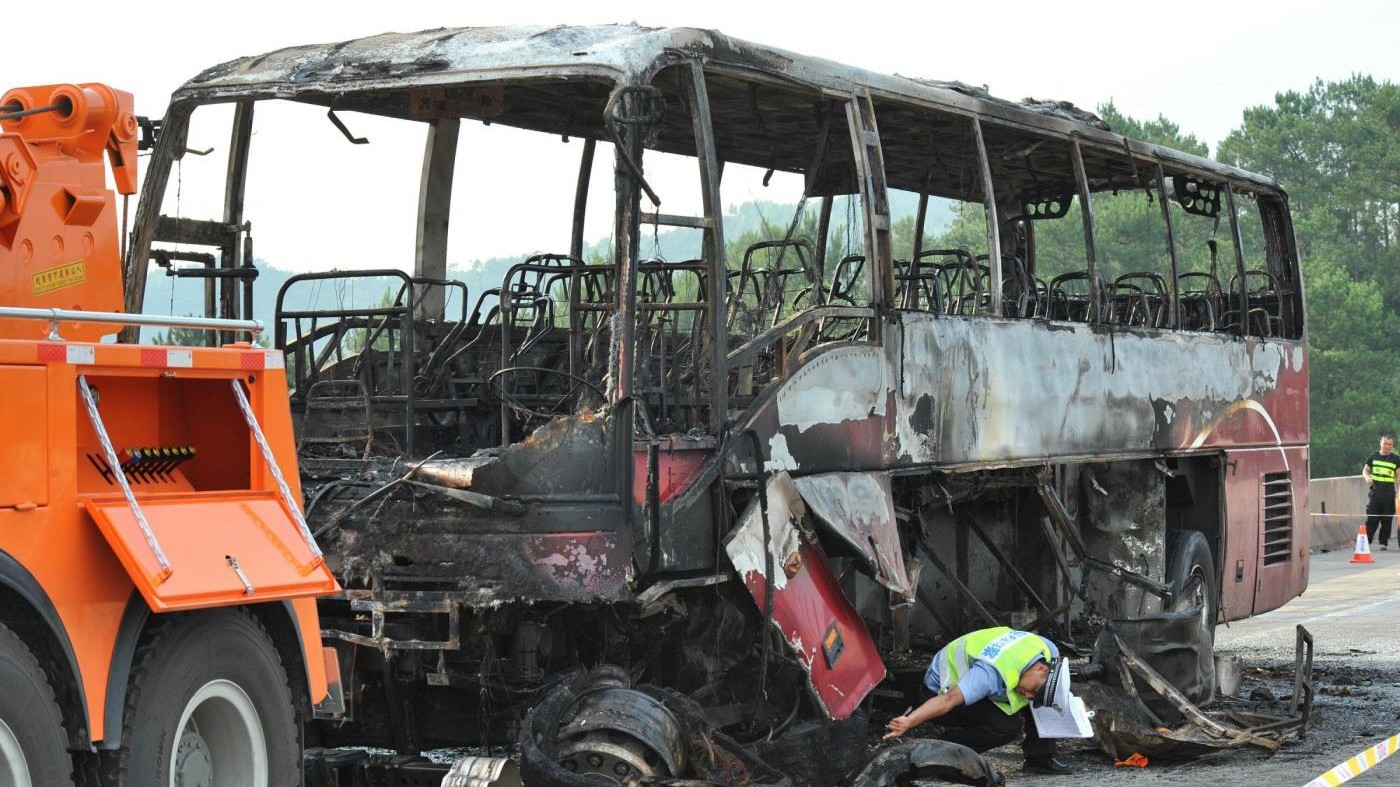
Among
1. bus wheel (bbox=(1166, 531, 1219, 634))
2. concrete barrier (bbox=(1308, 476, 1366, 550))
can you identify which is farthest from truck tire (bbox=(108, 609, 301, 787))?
concrete barrier (bbox=(1308, 476, 1366, 550))

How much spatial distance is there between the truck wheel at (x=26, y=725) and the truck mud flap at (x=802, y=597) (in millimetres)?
3481

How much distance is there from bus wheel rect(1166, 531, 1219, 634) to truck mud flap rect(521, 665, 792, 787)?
6.21 meters

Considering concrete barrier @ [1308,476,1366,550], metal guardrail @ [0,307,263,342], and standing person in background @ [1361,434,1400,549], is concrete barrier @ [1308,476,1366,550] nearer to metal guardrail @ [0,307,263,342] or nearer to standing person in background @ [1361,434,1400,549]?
standing person in background @ [1361,434,1400,549]

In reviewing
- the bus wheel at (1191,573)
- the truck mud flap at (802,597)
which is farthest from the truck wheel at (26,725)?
the bus wheel at (1191,573)

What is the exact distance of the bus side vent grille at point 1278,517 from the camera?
604 inches

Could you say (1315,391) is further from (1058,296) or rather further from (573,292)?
(573,292)

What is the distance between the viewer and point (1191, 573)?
13.8m

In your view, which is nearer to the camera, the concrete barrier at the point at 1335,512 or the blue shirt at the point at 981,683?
→ the blue shirt at the point at 981,683

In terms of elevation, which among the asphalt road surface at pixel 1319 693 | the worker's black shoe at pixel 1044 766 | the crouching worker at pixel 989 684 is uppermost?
the crouching worker at pixel 989 684

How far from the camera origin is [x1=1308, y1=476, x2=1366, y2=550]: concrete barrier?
27.8 m

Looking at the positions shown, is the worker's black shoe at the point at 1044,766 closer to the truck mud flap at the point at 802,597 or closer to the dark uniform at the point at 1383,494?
the truck mud flap at the point at 802,597

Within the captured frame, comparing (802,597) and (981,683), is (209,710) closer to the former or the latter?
(802,597)

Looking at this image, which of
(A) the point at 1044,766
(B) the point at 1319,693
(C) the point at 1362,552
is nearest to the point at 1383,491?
(C) the point at 1362,552

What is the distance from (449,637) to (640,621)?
38.1 inches
